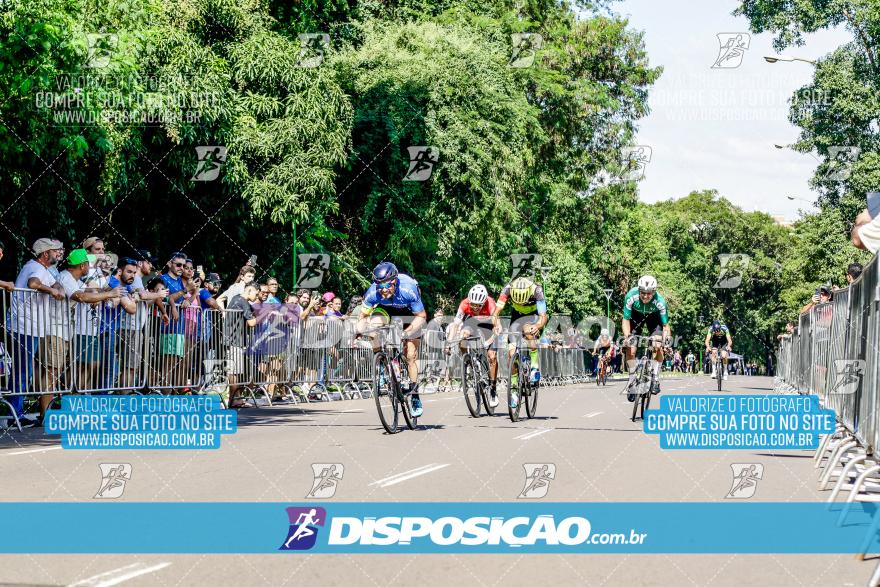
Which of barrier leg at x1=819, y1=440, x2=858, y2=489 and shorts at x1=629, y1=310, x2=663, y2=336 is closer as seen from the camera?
barrier leg at x1=819, y1=440, x2=858, y2=489

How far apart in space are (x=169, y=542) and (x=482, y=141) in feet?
90.3

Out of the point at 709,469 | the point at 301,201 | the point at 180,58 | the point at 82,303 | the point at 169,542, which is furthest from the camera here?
the point at 301,201

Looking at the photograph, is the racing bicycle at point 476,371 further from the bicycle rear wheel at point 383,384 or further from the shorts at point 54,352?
the shorts at point 54,352

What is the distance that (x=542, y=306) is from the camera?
15703 millimetres

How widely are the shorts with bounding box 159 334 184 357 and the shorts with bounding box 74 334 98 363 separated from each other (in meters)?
1.52

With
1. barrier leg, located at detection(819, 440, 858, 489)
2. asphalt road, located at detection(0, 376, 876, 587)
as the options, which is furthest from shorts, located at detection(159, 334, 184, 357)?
barrier leg, located at detection(819, 440, 858, 489)

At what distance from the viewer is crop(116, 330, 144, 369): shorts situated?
1488 centimetres

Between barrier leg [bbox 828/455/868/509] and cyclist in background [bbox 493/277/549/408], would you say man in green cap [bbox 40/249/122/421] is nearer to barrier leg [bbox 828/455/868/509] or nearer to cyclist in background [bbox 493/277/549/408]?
cyclist in background [bbox 493/277/549/408]

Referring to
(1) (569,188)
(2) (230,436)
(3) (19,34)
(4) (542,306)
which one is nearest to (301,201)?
(3) (19,34)

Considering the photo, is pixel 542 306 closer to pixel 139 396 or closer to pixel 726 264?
pixel 139 396

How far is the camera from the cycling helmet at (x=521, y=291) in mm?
15484

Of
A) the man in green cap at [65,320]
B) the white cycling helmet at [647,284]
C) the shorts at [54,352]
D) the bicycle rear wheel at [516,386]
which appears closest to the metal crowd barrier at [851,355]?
the white cycling helmet at [647,284]

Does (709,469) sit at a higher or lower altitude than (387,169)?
lower

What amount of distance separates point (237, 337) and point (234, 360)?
0.41m
